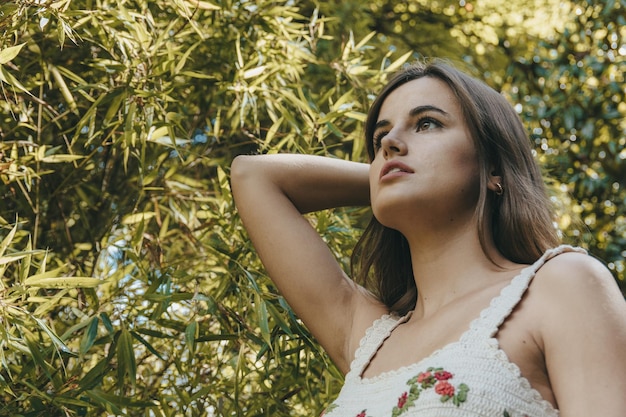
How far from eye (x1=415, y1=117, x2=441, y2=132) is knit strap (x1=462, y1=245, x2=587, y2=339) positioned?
33 centimetres

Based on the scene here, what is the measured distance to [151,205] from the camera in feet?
8.40

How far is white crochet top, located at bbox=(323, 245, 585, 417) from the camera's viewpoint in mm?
1265

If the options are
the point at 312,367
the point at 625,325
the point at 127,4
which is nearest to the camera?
the point at 625,325

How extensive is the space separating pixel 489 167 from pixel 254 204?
52 cm

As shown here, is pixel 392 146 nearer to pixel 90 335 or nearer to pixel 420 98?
pixel 420 98

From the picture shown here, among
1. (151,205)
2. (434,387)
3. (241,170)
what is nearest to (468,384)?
(434,387)

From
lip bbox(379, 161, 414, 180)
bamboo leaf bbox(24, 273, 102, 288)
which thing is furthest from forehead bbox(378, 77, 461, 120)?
bamboo leaf bbox(24, 273, 102, 288)

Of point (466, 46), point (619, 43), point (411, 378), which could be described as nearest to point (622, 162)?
point (619, 43)

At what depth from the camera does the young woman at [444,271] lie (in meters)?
1.27

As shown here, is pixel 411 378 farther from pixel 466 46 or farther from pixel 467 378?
pixel 466 46

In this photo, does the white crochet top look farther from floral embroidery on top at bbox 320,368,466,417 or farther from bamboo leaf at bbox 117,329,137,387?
bamboo leaf at bbox 117,329,137,387

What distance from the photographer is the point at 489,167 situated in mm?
1585

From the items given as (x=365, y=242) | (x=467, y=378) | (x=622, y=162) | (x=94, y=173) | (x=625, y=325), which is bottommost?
(x=622, y=162)

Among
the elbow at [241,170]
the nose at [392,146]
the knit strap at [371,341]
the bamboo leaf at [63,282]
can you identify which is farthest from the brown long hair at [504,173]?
the bamboo leaf at [63,282]
